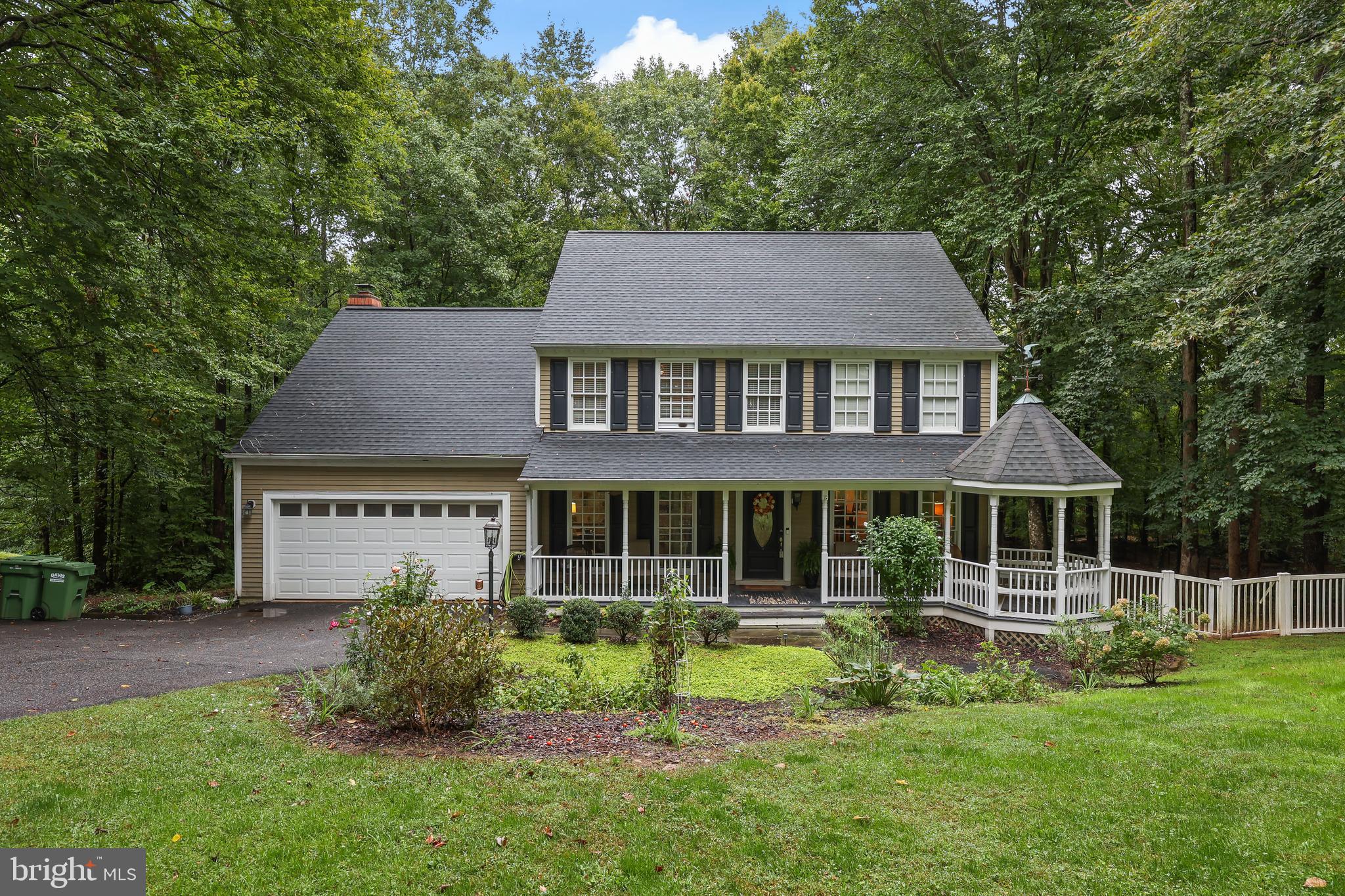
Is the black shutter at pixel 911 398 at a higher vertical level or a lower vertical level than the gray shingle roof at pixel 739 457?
higher

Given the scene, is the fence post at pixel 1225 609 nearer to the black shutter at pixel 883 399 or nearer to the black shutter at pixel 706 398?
the black shutter at pixel 883 399

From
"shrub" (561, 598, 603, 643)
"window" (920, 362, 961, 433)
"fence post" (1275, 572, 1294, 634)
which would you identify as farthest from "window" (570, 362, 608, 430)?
"fence post" (1275, 572, 1294, 634)

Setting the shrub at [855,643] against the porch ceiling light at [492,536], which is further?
the porch ceiling light at [492,536]

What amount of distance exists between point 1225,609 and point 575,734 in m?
12.3

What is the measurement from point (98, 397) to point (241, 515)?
329 centimetres

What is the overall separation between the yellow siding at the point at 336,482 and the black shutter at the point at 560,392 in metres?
1.26

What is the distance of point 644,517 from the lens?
14984 millimetres

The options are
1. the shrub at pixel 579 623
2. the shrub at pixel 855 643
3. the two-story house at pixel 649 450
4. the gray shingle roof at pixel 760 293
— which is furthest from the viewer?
the gray shingle roof at pixel 760 293

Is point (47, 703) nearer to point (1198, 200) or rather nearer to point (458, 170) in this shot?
point (458, 170)

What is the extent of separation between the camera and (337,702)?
263 inches

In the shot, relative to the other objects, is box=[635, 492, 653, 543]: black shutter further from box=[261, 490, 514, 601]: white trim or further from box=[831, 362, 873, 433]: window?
box=[831, 362, 873, 433]: window

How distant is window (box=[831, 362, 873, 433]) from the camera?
576 inches

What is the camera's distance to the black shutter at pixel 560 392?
1457 cm

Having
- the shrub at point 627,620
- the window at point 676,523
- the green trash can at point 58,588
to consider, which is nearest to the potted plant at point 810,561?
the window at point 676,523
